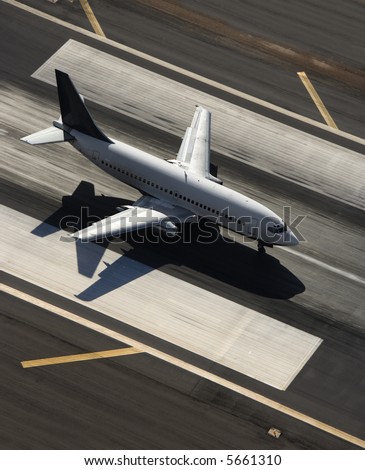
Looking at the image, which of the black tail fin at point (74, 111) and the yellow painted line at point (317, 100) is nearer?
the black tail fin at point (74, 111)

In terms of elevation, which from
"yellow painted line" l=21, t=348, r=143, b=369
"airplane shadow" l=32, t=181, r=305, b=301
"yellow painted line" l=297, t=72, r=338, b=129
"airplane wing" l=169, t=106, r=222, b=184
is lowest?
"yellow painted line" l=21, t=348, r=143, b=369

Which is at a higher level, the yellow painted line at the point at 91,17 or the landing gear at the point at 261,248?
the yellow painted line at the point at 91,17

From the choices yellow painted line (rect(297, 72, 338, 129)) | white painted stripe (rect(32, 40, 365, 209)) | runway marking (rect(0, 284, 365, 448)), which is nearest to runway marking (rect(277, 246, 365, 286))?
white painted stripe (rect(32, 40, 365, 209))

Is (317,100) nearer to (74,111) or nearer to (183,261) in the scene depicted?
(183,261)

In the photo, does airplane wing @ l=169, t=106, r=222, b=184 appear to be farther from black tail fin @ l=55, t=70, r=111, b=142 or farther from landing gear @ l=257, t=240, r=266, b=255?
black tail fin @ l=55, t=70, r=111, b=142

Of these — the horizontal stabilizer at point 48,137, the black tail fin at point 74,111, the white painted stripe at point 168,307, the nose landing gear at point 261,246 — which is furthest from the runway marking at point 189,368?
the black tail fin at point 74,111

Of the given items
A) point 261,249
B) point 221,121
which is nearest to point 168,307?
point 261,249

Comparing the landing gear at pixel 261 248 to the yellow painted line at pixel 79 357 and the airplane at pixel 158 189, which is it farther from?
the yellow painted line at pixel 79 357
